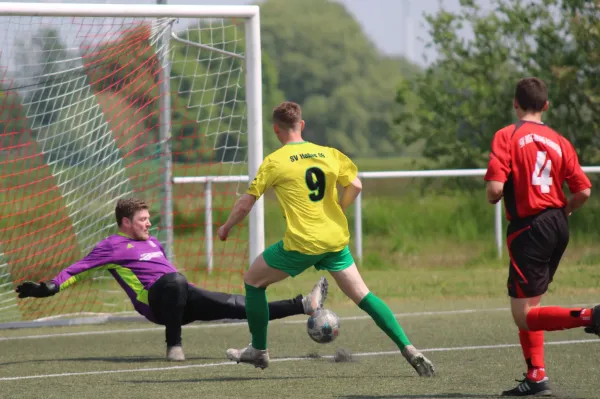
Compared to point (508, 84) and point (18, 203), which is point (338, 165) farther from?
point (508, 84)

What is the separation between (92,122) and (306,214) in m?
4.72

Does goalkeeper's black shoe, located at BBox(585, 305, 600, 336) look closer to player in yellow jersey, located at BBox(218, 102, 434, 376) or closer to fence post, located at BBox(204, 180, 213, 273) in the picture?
player in yellow jersey, located at BBox(218, 102, 434, 376)

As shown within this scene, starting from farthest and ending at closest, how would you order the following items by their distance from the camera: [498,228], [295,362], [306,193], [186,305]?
[498,228] → [186,305] → [295,362] → [306,193]

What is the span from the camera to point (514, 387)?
6297mm

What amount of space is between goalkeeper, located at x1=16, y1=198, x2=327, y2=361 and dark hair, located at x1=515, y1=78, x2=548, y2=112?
231 cm

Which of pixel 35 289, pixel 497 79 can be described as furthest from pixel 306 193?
pixel 497 79

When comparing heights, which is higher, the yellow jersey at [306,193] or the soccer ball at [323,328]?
the yellow jersey at [306,193]

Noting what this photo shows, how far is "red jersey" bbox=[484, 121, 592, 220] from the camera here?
596cm

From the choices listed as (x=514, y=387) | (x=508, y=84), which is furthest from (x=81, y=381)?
(x=508, y=84)

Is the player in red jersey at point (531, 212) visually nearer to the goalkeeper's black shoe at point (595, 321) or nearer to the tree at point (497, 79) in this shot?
the goalkeeper's black shoe at point (595, 321)

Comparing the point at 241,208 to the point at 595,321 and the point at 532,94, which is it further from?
the point at 595,321

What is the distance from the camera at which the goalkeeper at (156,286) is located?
791 centimetres

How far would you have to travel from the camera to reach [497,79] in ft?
70.5

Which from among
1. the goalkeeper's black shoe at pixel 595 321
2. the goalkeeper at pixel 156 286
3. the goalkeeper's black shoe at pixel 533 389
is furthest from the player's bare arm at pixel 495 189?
the goalkeeper at pixel 156 286
